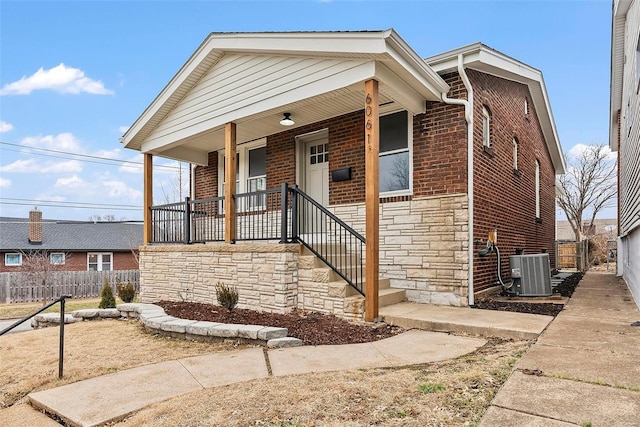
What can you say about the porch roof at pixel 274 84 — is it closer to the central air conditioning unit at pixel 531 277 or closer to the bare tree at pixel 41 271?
the central air conditioning unit at pixel 531 277

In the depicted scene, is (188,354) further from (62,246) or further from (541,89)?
(62,246)

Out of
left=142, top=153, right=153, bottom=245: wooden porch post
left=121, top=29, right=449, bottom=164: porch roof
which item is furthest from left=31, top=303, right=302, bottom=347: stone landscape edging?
left=121, top=29, right=449, bottom=164: porch roof

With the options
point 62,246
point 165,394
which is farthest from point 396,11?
point 62,246

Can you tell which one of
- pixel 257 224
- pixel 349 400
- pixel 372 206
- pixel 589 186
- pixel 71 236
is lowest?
pixel 349 400

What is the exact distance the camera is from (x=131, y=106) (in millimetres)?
24891

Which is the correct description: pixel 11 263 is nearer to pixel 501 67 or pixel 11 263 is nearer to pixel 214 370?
pixel 214 370

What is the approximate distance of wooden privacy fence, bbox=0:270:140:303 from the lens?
60.5 ft

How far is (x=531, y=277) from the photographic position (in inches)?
272

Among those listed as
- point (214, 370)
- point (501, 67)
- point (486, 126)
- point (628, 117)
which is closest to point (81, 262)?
point (214, 370)

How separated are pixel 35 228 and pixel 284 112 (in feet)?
75.0

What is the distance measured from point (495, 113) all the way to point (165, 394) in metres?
7.31

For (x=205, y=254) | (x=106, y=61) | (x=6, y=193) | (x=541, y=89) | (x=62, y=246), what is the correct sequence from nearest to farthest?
(x=205, y=254)
(x=541, y=89)
(x=106, y=61)
(x=62, y=246)
(x=6, y=193)

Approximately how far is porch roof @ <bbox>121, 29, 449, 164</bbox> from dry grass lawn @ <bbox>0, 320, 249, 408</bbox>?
399 cm

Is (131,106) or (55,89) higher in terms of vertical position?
(55,89)
